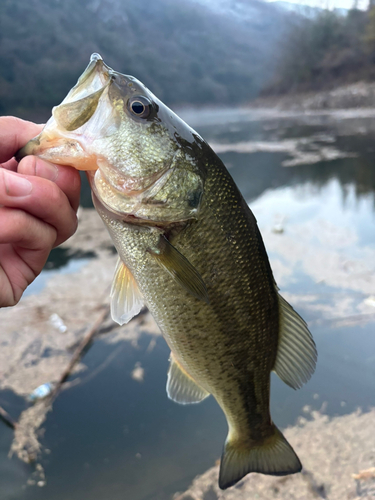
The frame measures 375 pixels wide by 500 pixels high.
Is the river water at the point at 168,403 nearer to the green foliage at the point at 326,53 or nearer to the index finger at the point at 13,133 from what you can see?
the index finger at the point at 13,133

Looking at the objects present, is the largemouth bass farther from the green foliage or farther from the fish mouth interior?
the green foliage

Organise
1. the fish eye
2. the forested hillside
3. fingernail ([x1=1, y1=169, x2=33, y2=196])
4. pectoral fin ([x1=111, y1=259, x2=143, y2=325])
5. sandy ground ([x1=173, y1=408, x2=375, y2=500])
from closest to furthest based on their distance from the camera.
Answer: fingernail ([x1=1, y1=169, x2=33, y2=196]), the fish eye, pectoral fin ([x1=111, y1=259, x2=143, y2=325]), sandy ground ([x1=173, y1=408, x2=375, y2=500]), the forested hillside

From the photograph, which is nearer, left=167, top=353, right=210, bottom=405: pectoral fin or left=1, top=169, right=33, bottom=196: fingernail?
left=1, top=169, right=33, bottom=196: fingernail

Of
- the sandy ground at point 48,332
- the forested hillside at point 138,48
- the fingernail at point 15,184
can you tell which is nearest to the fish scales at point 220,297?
the fingernail at point 15,184

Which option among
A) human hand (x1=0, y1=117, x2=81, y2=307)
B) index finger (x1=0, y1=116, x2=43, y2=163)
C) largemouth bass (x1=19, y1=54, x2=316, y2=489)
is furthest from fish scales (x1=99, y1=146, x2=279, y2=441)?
index finger (x1=0, y1=116, x2=43, y2=163)

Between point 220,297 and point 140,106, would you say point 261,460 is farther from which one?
point 140,106

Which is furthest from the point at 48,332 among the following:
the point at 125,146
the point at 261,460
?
the point at 125,146

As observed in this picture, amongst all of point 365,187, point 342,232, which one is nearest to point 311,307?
point 342,232
